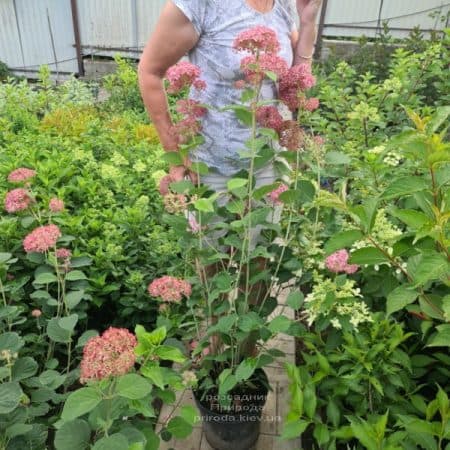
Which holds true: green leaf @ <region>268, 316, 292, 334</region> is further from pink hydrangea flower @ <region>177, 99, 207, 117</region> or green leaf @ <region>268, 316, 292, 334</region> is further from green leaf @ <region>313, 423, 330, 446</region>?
pink hydrangea flower @ <region>177, 99, 207, 117</region>

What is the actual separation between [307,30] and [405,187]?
3.46 ft

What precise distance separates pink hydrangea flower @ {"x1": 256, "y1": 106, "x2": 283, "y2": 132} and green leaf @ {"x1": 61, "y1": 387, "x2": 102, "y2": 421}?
92cm

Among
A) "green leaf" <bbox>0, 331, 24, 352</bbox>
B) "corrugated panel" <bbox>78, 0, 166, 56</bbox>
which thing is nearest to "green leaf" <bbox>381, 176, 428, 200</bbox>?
"green leaf" <bbox>0, 331, 24, 352</bbox>

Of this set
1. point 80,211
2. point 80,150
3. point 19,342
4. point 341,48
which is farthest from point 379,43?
point 19,342

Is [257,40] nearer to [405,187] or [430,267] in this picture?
[405,187]

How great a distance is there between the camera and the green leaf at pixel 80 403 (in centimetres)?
100

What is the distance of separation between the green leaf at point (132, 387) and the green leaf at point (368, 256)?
57 cm

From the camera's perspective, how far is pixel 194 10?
1.54 metres

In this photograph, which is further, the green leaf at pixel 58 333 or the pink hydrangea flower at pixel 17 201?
the pink hydrangea flower at pixel 17 201

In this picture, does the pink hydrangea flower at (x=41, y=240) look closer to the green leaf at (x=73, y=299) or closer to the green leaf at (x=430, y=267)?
the green leaf at (x=73, y=299)

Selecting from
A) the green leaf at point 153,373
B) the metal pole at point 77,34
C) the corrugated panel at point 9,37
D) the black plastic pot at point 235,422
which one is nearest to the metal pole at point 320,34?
the metal pole at point 77,34

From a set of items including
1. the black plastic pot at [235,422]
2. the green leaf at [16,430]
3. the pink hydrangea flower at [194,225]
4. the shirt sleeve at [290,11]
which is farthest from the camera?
the black plastic pot at [235,422]

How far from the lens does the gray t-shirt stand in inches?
62.5

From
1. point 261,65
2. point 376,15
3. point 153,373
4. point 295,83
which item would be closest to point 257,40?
point 261,65
